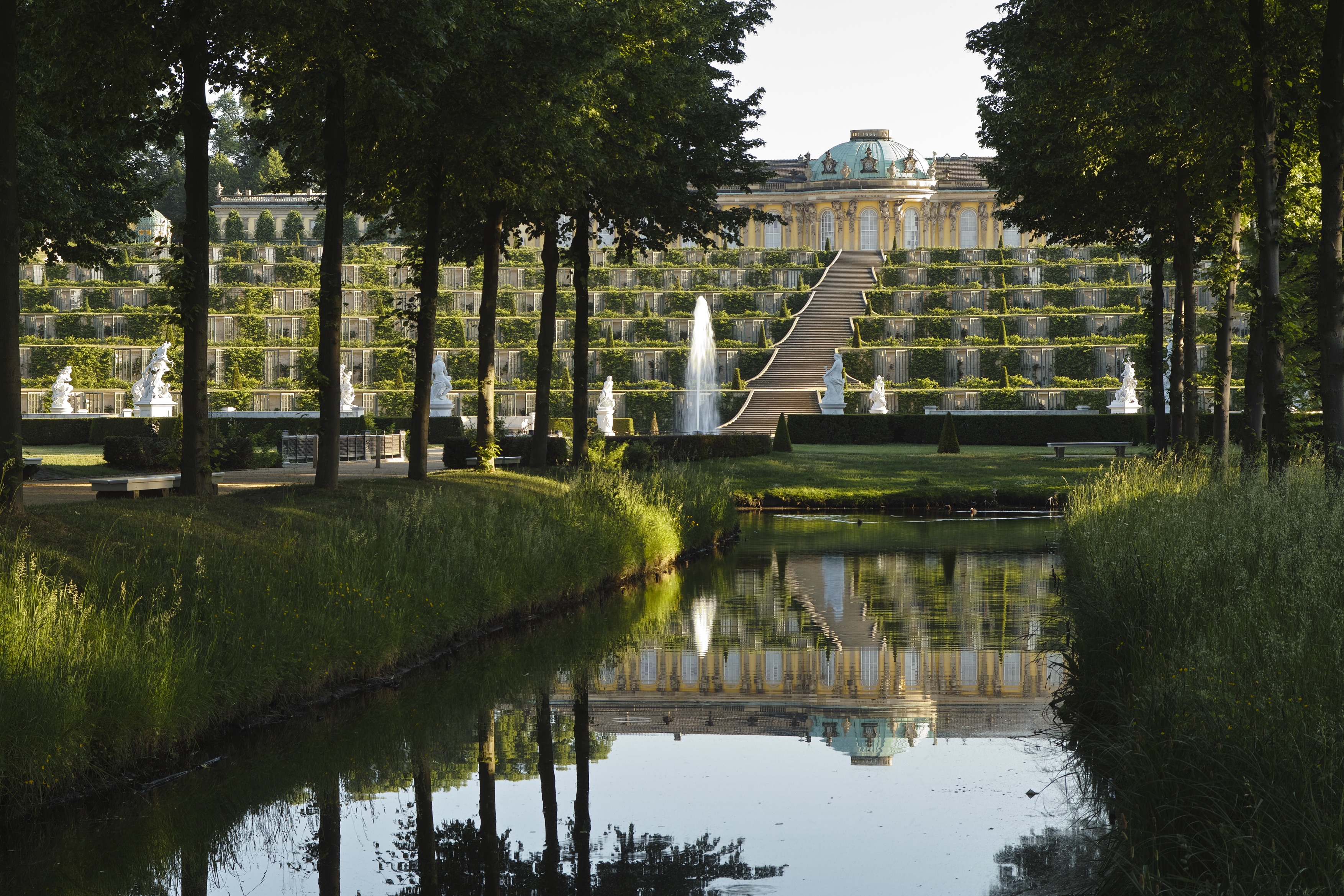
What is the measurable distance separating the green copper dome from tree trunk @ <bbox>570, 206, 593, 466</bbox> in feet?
305

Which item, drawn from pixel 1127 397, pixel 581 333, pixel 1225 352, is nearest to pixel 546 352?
pixel 581 333

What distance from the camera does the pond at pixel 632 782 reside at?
5.68 meters

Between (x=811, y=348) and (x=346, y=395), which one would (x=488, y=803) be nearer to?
(x=346, y=395)

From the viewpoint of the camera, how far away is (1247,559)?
7.99m

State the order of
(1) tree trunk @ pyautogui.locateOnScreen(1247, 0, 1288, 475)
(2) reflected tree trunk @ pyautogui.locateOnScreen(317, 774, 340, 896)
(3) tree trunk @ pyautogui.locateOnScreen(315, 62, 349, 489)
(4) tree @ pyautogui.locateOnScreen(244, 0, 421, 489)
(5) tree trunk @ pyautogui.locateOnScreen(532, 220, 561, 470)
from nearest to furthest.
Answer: (2) reflected tree trunk @ pyautogui.locateOnScreen(317, 774, 340, 896) → (4) tree @ pyautogui.locateOnScreen(244, 0, 421, 489) → (3) tree trunk @ pyautogui.locateOnScreen(315, 62, 349, 489) → (1) tree trunk @ pyautogui.locateOnScreen(1247, 0, 1288, 475) → (5) tree trunk @ pyautogui.locateOnScreen(532, 220, 561, 470)

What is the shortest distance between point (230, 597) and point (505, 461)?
18206 millimetres

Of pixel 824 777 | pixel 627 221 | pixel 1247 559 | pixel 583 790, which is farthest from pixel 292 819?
pixel 627 221

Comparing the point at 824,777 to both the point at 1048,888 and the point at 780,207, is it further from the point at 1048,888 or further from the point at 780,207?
the point at 780,207

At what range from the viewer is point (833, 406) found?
49938 mm

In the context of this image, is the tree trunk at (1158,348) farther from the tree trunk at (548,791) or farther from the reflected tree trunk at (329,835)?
the reflected tree trunk at (329,835)

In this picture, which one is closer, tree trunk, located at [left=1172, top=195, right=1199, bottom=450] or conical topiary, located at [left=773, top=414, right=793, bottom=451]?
tree trunk, located at [left=1172, top=195, right=1199, bottom=450]

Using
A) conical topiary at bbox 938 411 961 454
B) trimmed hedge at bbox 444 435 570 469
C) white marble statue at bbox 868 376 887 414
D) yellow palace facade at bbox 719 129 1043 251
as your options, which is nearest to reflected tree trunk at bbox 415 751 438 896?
trimmed hedge at bbox 444 435 570 469

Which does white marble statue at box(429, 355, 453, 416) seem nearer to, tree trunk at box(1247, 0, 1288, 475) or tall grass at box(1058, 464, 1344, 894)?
tree trunk at box(1247, 0, 1288, 475)

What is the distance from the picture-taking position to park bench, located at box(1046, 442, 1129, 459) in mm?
34531
